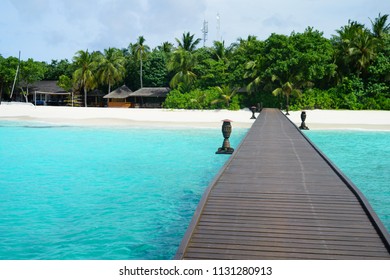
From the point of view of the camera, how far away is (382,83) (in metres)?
35.4

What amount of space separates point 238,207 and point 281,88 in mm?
30511

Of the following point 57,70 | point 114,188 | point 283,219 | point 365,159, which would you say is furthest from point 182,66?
point 283,219

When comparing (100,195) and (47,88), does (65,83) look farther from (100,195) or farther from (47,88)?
(100,195)

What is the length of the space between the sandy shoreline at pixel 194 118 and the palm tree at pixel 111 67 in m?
12.7

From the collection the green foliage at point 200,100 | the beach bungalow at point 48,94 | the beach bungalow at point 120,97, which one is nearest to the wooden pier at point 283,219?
the green foliage at point 200,100

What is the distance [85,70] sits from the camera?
164ft

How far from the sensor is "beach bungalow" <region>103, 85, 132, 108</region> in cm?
4847

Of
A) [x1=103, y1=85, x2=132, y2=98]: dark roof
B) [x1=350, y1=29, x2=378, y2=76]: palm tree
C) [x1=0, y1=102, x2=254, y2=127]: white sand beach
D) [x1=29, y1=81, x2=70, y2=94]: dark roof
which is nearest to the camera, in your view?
[x1=0, y1=102, x2=254, y2=127]: white sand beach

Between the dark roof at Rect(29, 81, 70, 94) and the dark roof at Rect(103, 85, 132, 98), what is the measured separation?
7.52 m

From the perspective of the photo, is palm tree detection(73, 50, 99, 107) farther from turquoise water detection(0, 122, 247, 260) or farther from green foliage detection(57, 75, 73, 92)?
turquoise water detection(0, 122, 247, 260)

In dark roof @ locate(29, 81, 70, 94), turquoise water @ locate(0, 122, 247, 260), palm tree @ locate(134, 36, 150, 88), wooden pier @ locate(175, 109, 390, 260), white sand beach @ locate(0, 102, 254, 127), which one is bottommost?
turquoise water @ locate(0, 122, 247, 260)

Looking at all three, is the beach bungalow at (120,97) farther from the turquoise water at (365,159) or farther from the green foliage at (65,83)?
the turquoise water at (365,159)

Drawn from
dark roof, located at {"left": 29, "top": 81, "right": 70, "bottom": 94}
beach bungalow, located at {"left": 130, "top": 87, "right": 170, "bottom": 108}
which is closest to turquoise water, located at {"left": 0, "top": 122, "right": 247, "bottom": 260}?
beach bungalow, located at {"left": 130, "top": 87, "right": 170, "bottom": 108}

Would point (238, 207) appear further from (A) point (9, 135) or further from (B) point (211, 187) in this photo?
(A) point (9, 135)
